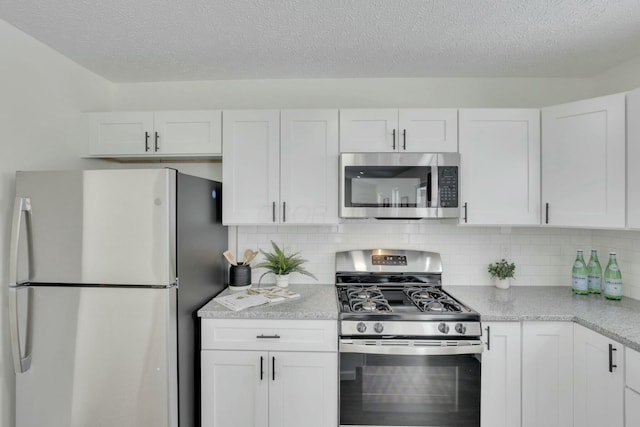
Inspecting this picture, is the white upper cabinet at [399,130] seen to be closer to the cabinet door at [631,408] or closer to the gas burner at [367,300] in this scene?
the gas burner at [367,300]

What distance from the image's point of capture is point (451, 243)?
2.48 m

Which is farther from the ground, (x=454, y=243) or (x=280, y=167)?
(x=280, y=167)

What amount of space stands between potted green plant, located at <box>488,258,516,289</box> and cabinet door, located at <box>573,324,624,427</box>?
1.96 ft

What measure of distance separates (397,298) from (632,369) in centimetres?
117

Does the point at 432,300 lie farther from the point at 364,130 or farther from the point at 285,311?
the point at 364,130

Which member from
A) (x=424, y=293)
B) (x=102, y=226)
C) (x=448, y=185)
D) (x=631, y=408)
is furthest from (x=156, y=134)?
(x=631, y=408)

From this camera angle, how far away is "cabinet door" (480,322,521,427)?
5.90 feet

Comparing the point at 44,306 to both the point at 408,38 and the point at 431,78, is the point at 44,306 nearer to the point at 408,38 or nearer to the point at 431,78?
the point at 408,38

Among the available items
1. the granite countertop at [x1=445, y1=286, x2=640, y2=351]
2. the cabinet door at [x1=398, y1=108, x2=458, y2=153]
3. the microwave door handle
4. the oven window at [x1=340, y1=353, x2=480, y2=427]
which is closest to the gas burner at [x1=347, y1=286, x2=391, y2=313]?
the oven window at [x1=340, y1=353, x2=480, y2=427]

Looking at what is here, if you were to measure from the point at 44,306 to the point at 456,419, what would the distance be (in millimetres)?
2307

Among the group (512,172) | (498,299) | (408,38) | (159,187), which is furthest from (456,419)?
(408,38)

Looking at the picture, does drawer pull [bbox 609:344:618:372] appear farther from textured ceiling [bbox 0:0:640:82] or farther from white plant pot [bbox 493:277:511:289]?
textured ceiling [bbox 0:0:640:82]

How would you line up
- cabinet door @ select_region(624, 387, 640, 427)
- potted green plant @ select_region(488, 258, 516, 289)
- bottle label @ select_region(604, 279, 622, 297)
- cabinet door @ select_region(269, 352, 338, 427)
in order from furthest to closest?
potted green plant @ select_region(488, 258, 516, 289), bottle label @ select_region(604, 279, 622, 297), cabinet door @ select_region(269, 352, 338, 427), cabinet door @ select_region(624, 387, 640, 427)

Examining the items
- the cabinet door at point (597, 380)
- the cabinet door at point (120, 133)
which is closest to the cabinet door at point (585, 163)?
the cabinet door at point (597, 380)
